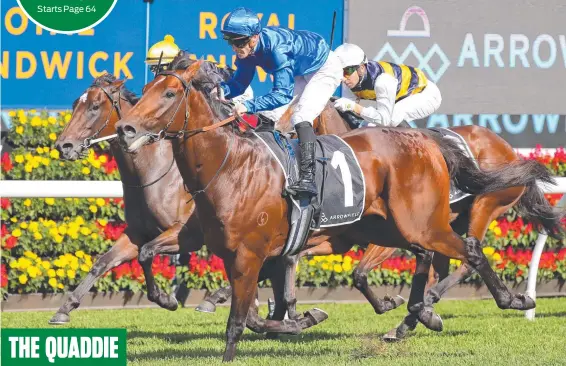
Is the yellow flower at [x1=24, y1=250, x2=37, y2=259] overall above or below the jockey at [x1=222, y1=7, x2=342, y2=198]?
below

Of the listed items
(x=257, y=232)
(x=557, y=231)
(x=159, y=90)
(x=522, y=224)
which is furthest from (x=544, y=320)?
(x=159, y=90)

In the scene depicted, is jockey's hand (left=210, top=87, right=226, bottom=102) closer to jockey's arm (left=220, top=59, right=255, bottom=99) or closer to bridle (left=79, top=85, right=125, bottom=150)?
jockey's arm (left=220, top=59, right=255, bottom=99)

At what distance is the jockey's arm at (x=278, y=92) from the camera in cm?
581

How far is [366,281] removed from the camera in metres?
6.98

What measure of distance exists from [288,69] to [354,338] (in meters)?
1.79

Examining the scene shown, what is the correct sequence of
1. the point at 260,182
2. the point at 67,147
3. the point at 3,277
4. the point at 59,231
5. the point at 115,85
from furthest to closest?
the point at 59,231 < the point at 3,277 < the point at 115,85 < the point at 67,147 < the point at 260,182

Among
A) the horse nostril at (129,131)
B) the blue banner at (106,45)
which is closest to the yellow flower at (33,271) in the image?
the blue banner at (106,45)

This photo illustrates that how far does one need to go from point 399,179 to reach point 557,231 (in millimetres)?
1695

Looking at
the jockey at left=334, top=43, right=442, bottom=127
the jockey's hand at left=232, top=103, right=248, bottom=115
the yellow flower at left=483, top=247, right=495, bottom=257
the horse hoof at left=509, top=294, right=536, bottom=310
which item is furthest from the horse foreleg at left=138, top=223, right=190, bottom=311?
the yellow flower at left=483, top=247, right=495, bottom=257

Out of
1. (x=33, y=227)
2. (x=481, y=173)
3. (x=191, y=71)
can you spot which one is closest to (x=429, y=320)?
(x=481, y=173)

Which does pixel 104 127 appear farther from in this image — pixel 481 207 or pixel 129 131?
pixel 481 207

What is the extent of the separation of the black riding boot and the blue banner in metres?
2.94

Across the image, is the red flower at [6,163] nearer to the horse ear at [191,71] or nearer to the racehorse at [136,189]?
the racehorse at [136,189]

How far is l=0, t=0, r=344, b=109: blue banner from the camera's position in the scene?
28.0ft
